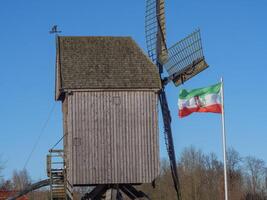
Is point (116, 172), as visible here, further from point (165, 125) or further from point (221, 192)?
point (221, 192)

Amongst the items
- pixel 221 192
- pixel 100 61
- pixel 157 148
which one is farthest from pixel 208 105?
pixel 221 192

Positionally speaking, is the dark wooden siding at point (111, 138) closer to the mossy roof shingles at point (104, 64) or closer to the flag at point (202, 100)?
the mossy roof shingles at point (104, 64)

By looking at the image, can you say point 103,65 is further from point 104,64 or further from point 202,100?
point 202,100

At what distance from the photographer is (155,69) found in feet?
119

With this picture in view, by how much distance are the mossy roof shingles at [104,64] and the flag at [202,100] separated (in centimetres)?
549

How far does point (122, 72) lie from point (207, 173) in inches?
2206

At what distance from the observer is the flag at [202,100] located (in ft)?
96.2

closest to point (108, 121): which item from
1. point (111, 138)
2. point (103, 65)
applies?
point (111, 138)

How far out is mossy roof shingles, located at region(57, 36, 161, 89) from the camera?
114 feet

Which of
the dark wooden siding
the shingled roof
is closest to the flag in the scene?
the dark wooden siding

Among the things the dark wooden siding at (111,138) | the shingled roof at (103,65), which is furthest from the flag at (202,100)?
the shingled roof at (103,65)

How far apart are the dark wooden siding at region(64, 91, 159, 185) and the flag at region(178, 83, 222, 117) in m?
5.20

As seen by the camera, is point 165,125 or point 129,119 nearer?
point 129,119

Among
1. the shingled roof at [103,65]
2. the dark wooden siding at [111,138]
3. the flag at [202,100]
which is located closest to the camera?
the flag at [202,100]
